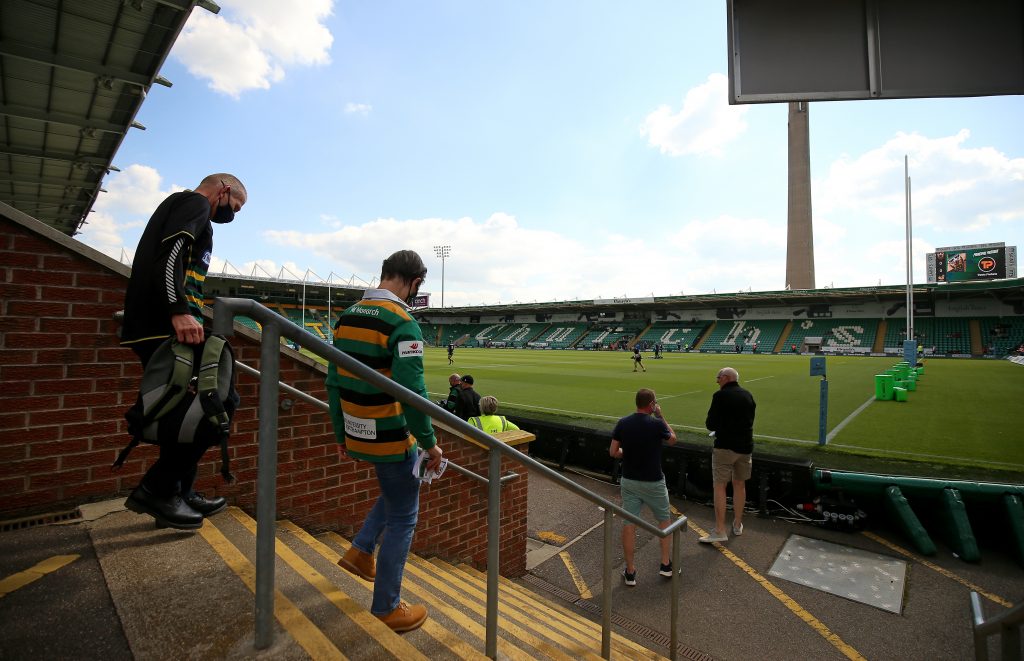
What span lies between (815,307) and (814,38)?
50.5 metres

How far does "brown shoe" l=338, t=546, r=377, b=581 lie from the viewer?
2.53m

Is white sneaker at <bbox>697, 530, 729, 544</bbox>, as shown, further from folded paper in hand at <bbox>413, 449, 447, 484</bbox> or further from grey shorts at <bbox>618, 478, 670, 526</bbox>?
folded paper in hand at <bbox>413, 449, 447, 484</bbox>

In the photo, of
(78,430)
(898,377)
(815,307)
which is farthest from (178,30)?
(815,307)

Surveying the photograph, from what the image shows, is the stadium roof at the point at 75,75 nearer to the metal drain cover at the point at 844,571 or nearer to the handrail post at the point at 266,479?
the handrail post at the point at 266,479

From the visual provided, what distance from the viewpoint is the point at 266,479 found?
1456 mm

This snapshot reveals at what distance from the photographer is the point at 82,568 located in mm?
2016

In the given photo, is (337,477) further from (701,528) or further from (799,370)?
(799,370)

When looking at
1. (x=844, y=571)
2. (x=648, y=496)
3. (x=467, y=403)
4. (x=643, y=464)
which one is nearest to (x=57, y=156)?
(x=467, y=403)

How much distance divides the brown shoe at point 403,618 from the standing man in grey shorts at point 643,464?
3.01 metres

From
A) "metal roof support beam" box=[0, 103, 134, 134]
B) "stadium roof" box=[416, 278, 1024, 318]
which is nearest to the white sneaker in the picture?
"metal roof support beam" box=[0, 103, 134, 134]

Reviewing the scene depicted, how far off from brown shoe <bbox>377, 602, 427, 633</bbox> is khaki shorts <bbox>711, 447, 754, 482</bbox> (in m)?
4.84

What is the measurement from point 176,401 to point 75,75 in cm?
930

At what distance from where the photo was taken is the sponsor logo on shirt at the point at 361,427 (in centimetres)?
206

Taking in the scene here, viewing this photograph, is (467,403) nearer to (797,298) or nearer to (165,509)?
(165,509)
